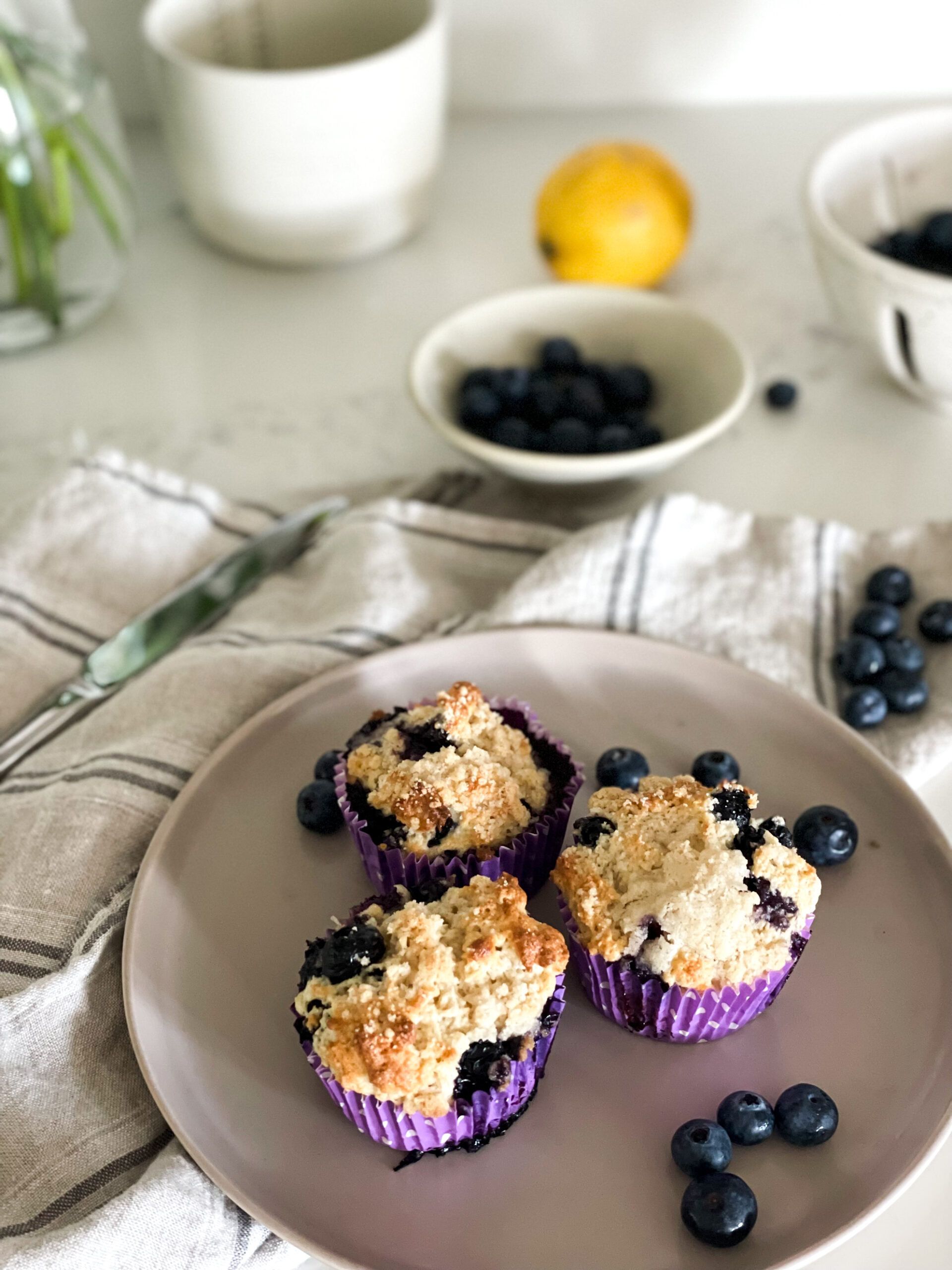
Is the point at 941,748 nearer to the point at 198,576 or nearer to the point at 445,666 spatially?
the point at 445,666

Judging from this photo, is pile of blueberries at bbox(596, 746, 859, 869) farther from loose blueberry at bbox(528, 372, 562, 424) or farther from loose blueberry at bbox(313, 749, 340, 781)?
loose blueberry at bbox(528, 372, 562, 424)

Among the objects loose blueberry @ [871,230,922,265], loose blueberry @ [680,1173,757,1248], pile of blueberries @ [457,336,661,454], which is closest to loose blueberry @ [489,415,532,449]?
pile of blueberries @ [457,336,661,454]

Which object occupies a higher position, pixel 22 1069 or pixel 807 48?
pixel 807 48

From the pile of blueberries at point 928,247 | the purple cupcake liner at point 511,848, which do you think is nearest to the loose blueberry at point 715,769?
the purple cupcake liner at point 511,848

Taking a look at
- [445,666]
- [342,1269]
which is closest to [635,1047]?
[342,1269]

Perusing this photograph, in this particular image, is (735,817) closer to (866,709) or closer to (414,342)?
(866,709)

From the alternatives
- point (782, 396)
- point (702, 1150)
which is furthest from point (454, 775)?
point (782, 396)
